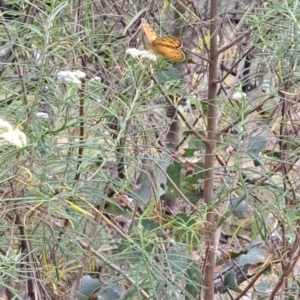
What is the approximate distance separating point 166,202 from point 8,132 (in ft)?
3.31

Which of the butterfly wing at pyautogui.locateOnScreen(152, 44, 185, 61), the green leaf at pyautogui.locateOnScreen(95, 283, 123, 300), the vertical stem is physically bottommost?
the green leaf at pyautogui.locateOnScreen(95, 283, 123, 300)

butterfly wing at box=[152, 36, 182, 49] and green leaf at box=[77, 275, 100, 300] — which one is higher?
butterfly wing at box=[152, 36, 182, 49]

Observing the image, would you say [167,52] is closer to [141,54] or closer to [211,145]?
[141,54]

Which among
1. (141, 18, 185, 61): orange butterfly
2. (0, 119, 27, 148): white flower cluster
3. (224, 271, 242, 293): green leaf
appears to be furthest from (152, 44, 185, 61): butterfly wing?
(224, 271, 242, 293): green leaf

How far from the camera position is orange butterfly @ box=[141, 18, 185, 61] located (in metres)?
1.10

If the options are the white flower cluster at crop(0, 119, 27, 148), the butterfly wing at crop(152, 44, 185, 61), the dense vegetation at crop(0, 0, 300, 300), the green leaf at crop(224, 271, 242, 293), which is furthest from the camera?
the green leaf at crop(224, 271, 242, 293)

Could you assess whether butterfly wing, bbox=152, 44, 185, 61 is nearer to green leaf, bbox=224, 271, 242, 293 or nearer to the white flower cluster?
the white flower cluster

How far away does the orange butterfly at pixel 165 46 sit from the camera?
1.10 metres

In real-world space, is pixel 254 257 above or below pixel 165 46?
below

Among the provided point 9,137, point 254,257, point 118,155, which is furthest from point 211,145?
point 9,137

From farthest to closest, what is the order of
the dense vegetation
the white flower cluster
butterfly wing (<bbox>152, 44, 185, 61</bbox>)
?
butterfly wing (<bbox>152, 44, 185, 61</bbox>)
the dense vegetation
the white flower cluster

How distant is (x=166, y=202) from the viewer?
169 cm

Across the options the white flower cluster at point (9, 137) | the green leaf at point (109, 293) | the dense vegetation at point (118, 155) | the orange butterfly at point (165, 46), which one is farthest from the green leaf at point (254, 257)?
the white flower cluster at point (9, 137)

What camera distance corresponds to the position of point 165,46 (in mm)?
1100
